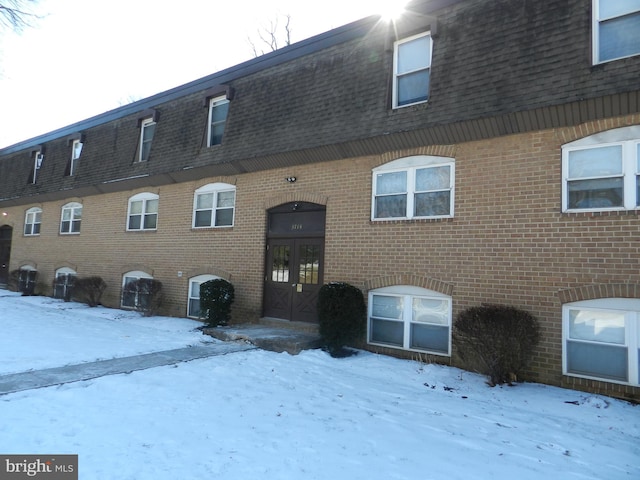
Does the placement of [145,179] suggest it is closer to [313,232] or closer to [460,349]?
[313,232]

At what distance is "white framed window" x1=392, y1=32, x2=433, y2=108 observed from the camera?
363 inches

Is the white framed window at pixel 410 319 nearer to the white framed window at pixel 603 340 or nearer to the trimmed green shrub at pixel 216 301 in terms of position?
the white framed window at pixel 603 340

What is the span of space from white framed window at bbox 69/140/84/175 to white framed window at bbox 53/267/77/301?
4.29 m

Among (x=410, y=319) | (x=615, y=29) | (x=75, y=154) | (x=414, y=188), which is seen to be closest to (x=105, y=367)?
(x=410, y=319)

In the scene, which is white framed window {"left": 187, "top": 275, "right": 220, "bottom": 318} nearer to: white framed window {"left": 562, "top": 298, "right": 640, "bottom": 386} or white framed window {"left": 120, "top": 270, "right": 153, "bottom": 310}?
white framed window {"left": 120, "top": 270, "right": 153, "bottom": 310}

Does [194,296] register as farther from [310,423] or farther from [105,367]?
[310,423]

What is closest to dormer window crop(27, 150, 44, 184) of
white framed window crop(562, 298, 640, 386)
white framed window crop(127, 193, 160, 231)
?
white framed window crop(127, 193, 160, 231)

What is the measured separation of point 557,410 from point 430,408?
Answer: 1.82m

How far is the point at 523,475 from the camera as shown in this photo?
4.14 m

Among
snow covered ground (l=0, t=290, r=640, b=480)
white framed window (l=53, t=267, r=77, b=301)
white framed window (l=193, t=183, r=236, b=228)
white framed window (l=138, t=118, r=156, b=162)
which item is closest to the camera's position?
snow covered ground (l=0, t=290, r=640, b=480)

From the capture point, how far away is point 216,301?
450 inches

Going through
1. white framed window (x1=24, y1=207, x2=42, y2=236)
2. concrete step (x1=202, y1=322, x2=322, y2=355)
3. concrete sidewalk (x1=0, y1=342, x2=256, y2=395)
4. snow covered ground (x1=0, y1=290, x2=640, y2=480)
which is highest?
white framed window (x1=24, y1=207, x2=42, y2=236)

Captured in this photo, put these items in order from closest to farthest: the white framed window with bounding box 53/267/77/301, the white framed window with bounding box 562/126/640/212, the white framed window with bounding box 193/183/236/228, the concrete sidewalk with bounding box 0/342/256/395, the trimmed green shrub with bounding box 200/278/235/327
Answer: the concrete sidewalk with bounding box 0/342/256/395
the white framed window with bounding box 562/126/640/212
the trimmed green shrub with bounding box 200/278/235/327
the white framed window with bounding box 193/183/236/228
the white framed window with bounding box 53/267/77/301

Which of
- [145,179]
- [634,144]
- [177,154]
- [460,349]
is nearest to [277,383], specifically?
[460,349]
